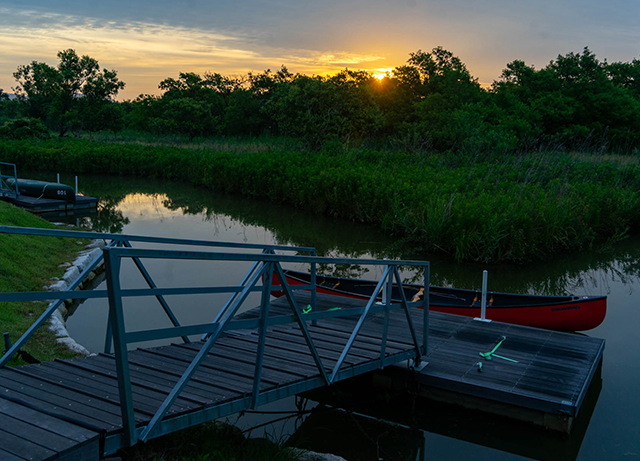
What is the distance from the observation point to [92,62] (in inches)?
2131

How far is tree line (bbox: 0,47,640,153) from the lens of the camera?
33.5 m

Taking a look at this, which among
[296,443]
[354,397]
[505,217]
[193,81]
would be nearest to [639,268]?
[505,217]

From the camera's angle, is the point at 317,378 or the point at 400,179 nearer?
the point at 317,378

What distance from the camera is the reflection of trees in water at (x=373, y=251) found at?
1205cm

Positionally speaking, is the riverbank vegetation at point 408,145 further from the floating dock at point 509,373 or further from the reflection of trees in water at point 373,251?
the floating dock at point 509,373

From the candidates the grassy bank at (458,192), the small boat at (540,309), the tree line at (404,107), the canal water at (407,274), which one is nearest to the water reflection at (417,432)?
the canal water at (407,274)

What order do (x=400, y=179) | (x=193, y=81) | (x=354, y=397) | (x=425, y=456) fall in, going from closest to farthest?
(x=425, y=456) → (x=354, y=397) → (x=400, y=179) → (x=193, y=81)

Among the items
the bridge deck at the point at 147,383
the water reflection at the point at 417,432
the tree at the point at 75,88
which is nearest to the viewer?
the bridge deck at the point at 147,383

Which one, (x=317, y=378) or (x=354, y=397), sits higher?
(x=317, y=378)

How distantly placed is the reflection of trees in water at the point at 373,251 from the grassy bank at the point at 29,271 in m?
4.73

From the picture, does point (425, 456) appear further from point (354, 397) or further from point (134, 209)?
point (134, 209)

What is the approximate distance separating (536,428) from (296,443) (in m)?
2.46

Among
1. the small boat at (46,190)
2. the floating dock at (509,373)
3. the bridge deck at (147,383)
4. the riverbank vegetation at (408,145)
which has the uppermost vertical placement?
the riverbank vegetation at (408,145)

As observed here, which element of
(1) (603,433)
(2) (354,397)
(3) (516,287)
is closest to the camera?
(1) (603,433)
